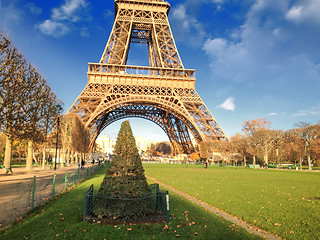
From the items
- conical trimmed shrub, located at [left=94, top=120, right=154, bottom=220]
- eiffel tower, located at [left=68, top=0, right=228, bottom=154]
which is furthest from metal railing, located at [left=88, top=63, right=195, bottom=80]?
conical trimmed shrub, located at [left=94, top=120, right=154, bottom=220]

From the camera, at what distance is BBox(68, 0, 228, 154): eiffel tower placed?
116ft

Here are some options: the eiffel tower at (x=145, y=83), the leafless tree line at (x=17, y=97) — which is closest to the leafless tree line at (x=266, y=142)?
the eiffel tower at (x=145, y=83)

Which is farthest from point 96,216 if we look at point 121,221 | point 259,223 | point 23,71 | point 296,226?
point 23,71

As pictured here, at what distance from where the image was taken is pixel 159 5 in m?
42.2

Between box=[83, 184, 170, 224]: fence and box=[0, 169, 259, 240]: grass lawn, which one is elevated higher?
box=[83, 184, 170, 224]: fence

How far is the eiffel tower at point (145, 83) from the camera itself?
35.2 metres

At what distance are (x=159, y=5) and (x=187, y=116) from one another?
23.3 meters

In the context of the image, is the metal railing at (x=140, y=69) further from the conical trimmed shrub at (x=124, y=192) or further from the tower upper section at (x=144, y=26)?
the conical trimmed shrub at (x=124, y=192)

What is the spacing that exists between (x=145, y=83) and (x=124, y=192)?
32538 mm

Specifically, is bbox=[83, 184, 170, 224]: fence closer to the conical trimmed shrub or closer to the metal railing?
the conical trimmed shrub

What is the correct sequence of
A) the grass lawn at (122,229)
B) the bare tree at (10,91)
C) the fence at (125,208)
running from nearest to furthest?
the grass lawn at (122,229)
the fence at (125,208)
the bare tree at (10,91)

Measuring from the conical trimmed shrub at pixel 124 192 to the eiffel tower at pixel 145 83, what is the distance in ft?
91.0

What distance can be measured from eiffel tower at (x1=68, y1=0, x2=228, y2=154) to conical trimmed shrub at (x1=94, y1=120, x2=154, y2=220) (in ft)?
91.0

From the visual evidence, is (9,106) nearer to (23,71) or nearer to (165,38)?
(23,71)
